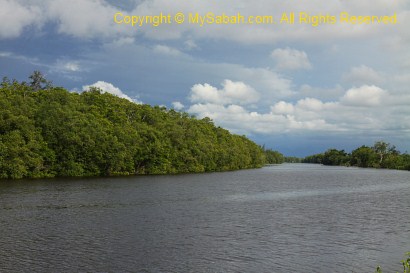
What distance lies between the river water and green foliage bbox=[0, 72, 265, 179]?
42259 millimetres

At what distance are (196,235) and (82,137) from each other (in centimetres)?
8276

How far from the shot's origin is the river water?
28.0 metres

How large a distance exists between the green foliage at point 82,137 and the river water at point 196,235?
42259 millimetres

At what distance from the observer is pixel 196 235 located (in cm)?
3712

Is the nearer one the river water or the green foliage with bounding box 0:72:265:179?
the river water

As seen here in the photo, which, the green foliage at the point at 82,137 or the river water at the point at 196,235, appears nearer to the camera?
the river water at the point at 196,235

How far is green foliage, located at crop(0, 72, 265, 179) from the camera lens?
99875mm

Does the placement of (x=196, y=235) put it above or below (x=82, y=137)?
below

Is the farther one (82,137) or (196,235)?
(82,137)

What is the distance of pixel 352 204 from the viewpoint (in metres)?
62.5

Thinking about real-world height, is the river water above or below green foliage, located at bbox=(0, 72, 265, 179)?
below

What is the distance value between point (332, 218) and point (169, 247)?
24071 millimetres

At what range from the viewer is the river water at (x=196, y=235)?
28.0 metres

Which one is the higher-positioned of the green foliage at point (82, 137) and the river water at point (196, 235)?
the green foliage at point (82, 137)
